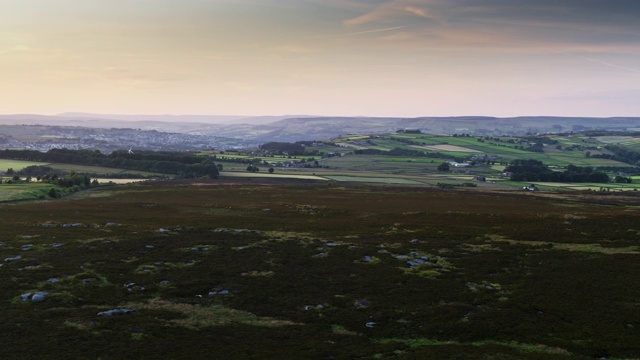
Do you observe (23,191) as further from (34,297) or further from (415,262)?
(415,262)

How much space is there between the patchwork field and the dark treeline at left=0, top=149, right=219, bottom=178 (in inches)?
3417

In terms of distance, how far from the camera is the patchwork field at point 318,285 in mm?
30906

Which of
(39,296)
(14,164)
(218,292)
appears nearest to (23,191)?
(39,296)

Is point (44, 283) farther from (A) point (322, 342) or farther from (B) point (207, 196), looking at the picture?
(B) point (207, 196)

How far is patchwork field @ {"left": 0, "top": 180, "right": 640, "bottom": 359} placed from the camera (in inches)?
1217

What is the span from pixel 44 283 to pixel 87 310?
7.83 meters

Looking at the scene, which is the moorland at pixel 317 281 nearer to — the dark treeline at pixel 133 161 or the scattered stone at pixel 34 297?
the scattered stone at pixel 34 297

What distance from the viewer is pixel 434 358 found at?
1133 inches

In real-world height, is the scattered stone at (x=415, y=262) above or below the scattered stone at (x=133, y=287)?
above

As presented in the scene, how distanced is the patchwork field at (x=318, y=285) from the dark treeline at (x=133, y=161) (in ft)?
285

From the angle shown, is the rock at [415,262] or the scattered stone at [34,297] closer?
the scattered stone at [34,297]

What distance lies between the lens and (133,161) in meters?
174

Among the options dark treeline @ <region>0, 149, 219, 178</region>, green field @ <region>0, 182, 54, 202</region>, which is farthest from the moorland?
dark treeline @ <region>0, 149, 219, 178</region>

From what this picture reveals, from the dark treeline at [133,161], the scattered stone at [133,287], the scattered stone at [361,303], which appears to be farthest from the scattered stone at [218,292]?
the dark treeline at [133,161]
